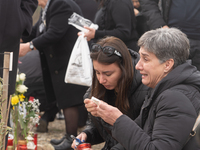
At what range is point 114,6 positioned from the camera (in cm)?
365

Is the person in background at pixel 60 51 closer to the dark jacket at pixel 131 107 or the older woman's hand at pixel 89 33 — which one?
the older woman's hand at pixel 89 33

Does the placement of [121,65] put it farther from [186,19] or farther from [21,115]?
[21,115]

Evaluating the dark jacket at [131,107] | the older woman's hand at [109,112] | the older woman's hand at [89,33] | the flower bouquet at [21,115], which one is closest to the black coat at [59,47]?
the older woman's hand at [89,33]

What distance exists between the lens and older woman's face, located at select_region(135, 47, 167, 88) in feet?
6.36

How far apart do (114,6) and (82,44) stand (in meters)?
0.54

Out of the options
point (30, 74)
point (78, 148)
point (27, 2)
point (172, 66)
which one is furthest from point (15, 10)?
point (30, 74)

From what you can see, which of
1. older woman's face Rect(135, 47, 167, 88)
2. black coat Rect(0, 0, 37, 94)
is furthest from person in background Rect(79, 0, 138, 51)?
older woman's face Rect(135, 47, 167, 88)

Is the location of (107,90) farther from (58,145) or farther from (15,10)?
(58,145)

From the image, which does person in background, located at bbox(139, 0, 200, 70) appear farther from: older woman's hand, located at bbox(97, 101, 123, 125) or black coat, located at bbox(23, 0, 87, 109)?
older woman's hand, located at bbox(97, 101, 123, 125)

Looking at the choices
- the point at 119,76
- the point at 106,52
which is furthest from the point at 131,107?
the point at 106,52

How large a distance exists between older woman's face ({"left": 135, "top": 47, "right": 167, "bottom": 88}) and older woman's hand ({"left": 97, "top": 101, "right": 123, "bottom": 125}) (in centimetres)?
27

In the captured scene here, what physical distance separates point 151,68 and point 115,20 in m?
1.82

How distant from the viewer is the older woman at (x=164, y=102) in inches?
66.6

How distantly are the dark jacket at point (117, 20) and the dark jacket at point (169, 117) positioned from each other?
1849mm
